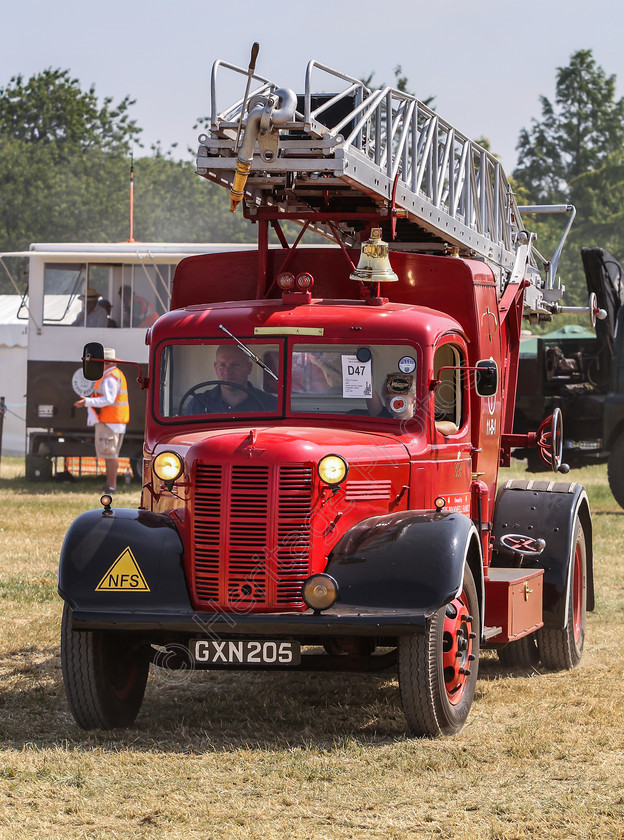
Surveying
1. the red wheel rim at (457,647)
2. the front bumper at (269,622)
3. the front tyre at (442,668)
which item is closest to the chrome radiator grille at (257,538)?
the front bumper at (269,622)

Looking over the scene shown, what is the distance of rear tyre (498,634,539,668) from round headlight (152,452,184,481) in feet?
9.96

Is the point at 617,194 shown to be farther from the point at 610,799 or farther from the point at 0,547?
the point at 610,799

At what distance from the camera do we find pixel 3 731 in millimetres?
6852

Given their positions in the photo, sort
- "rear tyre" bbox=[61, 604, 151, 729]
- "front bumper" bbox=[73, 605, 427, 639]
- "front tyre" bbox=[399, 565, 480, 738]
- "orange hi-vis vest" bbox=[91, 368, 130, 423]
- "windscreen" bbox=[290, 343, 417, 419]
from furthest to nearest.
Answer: "orange hi-vis vest" bbox=[91, 368, 130, 423] → "windscreen" bbox=[290, 343, 417, 419] → "rear tyre" bbox=[61, 604, 151, 729] → "front tyre" bbox=[399, 565, 480, 738] → "front bumper" bbox=[73, 605, 427, 639]

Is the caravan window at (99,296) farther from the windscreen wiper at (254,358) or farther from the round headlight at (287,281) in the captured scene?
the windscreen wiper at (254,358)

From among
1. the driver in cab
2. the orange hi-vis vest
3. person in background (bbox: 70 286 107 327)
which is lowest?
the orange hi-vis vest

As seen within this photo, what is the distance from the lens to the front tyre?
21.0 ft

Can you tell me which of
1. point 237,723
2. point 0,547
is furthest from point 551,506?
point 0,547

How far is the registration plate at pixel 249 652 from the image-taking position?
21.1 feet

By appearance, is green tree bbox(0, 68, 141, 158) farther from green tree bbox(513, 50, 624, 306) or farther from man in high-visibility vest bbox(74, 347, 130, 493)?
man in high-visibility vest bbox(74, 347, 130, 493)

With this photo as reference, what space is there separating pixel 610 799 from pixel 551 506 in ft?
11.4

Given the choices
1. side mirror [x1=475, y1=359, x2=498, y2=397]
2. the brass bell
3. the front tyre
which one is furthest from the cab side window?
the front tyre

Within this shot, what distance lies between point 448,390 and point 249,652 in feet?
6.72

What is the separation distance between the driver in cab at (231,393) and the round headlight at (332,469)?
831 mm
